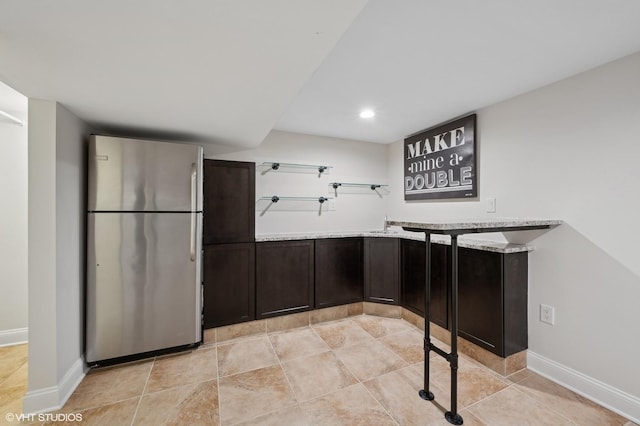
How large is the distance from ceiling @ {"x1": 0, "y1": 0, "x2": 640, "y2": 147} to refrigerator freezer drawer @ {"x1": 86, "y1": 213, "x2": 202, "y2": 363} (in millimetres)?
778

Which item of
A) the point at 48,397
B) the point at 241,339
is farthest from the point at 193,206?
the point at 48,397

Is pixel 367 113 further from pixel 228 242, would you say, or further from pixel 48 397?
pixel 48 397

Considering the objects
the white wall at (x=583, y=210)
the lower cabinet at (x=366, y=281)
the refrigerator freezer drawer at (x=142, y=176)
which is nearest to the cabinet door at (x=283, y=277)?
the lower cabinet at (x=366, y=281)

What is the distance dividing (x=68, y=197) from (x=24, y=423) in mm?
1276

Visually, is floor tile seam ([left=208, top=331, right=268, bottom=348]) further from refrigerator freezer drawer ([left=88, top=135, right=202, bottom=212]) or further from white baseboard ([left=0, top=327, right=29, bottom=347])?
white baseboard ([left=0, top=327, right=29, bottom=347])

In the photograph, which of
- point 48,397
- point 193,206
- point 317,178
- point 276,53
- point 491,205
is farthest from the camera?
point 317,178

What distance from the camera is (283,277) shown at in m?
2.63

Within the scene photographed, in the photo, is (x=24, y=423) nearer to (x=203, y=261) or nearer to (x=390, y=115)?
(x=203, y=261)

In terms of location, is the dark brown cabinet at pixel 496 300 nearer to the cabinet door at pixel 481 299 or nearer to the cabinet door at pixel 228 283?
the cabinet door at pixel 481 299

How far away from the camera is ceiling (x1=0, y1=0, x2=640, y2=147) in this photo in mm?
903

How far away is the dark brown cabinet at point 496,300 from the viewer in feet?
6.08

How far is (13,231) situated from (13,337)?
3.00ft

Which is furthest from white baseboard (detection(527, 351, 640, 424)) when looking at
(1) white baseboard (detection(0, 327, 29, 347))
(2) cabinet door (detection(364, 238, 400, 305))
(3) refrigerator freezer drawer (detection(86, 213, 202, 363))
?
(1) white baseboard (detection(0, 327, 29, 347))

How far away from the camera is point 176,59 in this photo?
3.78ft
